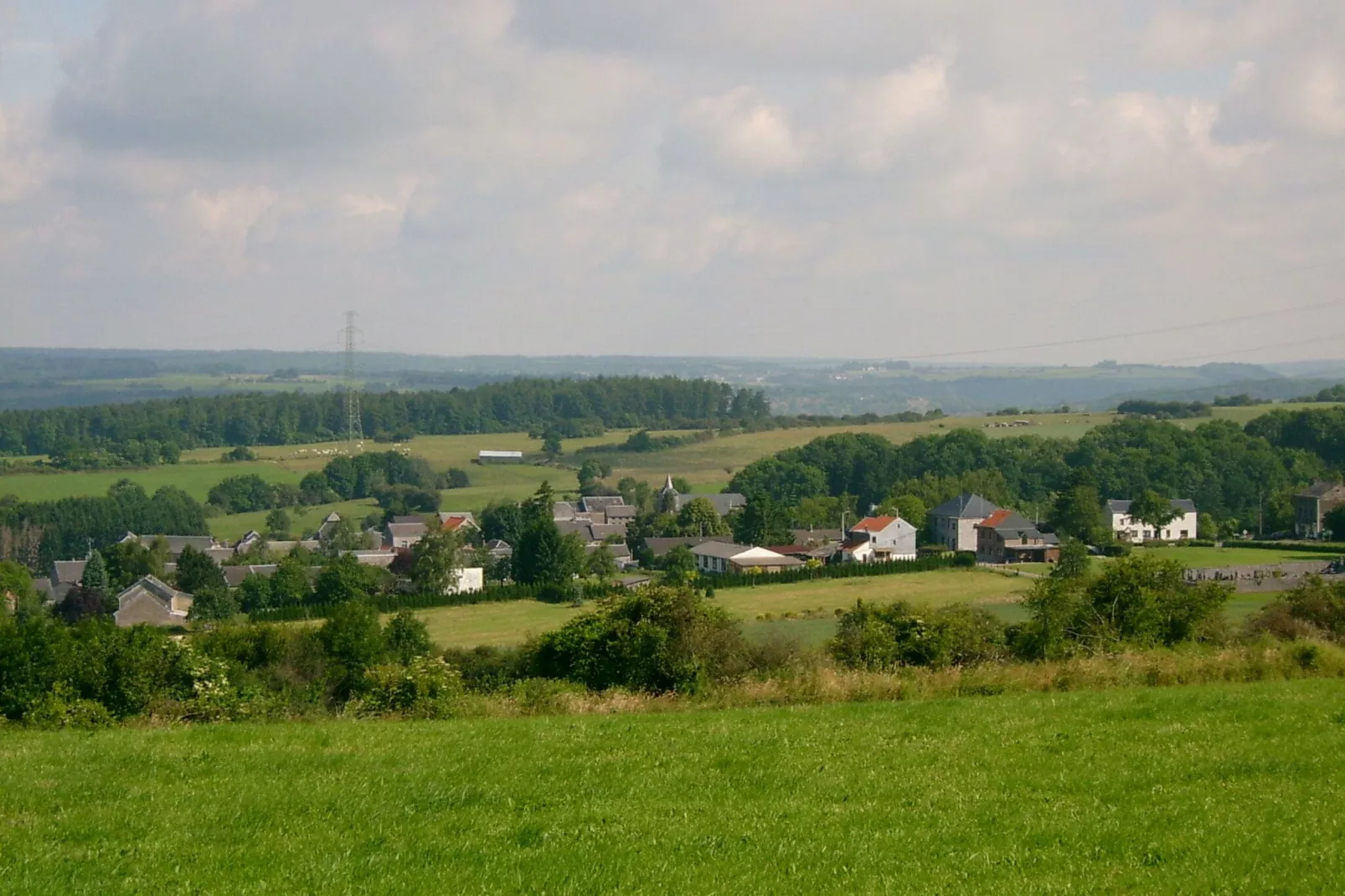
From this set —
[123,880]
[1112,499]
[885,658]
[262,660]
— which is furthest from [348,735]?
[1112,499]

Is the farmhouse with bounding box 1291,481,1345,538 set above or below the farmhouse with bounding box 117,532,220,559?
above

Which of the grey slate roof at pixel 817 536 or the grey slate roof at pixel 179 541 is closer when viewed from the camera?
the grey slate roof at pixel 179 541

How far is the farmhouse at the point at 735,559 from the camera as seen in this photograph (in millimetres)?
58719

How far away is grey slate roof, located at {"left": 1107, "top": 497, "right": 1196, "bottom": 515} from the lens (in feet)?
231

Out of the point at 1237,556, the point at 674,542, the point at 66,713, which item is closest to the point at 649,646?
the point at 66,713

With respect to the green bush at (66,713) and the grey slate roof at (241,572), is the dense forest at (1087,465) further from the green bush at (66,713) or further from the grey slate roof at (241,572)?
the green bush at (66,713)

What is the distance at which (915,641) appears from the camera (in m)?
19.4

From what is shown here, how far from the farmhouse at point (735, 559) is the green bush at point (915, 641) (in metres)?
35.5

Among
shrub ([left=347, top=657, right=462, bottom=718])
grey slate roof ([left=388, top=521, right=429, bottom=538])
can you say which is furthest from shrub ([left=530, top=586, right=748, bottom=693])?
grey slate roof ([left=388, top=521, right=429, bottom=538])

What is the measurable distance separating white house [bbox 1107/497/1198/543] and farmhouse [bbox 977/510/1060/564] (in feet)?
19.0

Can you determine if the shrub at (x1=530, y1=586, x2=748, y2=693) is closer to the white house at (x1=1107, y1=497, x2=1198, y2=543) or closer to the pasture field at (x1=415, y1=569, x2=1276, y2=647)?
the pasture field at (x1=415, y1=569, x2=1276, y2=647)

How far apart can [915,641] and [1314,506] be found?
54.9 metres

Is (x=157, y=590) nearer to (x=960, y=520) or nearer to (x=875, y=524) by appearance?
(x=875, y=524)

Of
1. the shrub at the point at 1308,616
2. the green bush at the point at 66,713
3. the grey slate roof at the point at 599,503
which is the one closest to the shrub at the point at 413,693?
the green bush at the point at 66,713
